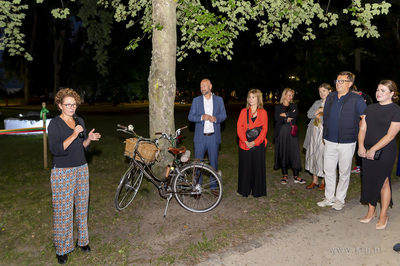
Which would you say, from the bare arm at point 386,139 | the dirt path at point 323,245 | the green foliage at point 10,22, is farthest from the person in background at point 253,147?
the green foliage at point 10,22

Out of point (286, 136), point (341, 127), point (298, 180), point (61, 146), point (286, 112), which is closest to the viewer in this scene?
point (61, 146)

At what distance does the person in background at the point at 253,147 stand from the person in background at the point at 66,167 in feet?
9.71

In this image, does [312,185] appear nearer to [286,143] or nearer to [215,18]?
[286,143]

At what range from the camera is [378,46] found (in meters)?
24.0

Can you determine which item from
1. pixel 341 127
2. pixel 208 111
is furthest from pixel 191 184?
pixel 341 127

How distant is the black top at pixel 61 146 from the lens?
142 inches

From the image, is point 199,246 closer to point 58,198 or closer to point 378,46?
point 58,198

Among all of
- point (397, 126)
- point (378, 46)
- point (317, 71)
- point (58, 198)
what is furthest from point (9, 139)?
point (378, 46)

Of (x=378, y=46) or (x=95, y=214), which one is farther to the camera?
(x=378, y=46)

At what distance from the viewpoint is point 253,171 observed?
6.04 metres

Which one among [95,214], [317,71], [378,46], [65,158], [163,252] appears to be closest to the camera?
[65,158]

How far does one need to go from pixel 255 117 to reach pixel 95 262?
11.9 feet

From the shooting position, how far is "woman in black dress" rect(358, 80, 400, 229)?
4.47 m

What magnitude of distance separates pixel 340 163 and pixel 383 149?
36.4 inches
